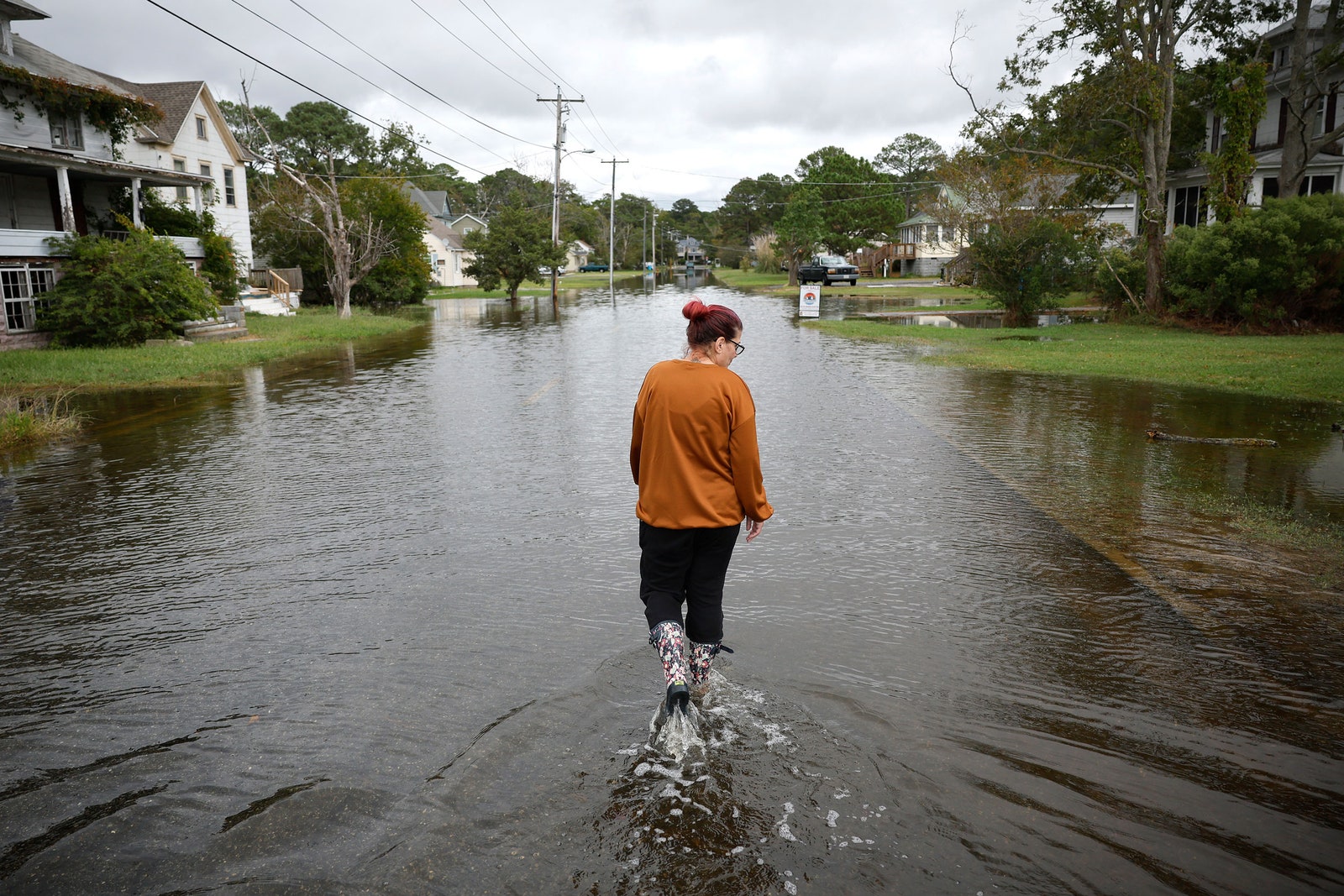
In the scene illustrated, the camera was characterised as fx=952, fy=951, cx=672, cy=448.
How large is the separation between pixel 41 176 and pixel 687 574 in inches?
1248

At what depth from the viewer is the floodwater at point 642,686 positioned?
10.9 ft

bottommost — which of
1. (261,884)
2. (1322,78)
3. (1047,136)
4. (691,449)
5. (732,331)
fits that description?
(261,884)

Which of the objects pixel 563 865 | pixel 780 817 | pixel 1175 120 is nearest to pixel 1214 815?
pixel 780 817

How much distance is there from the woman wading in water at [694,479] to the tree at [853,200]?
66.2 meters

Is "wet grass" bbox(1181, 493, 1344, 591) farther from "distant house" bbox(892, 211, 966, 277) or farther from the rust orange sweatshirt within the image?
"distant house" bbox(892, 211, 966, 277)

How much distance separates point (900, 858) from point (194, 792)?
2688 mm

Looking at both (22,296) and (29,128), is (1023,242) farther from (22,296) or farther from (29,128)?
(29,128)

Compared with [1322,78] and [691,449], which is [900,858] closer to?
[691,449]

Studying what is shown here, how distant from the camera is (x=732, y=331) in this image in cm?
414

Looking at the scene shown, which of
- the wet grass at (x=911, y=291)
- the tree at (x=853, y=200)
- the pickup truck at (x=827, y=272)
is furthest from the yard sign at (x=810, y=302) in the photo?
the tree at (x=853, y=200)

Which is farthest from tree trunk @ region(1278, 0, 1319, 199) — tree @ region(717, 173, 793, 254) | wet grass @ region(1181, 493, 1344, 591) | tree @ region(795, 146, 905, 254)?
tree @ region(717, 173, 793, 254)

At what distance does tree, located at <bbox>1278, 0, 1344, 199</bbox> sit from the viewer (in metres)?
27.1

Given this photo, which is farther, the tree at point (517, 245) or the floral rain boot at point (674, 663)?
the tree at point (517, 245)

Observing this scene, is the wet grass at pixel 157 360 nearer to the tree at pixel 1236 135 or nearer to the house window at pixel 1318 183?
the tree at pixel 1236 135
